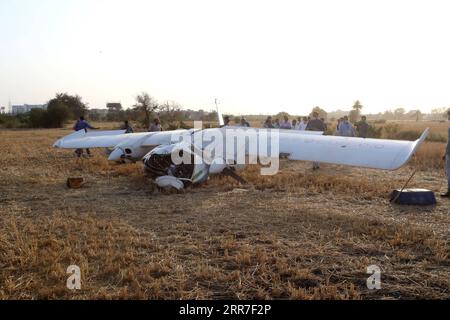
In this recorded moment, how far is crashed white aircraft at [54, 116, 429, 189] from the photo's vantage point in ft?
27.3

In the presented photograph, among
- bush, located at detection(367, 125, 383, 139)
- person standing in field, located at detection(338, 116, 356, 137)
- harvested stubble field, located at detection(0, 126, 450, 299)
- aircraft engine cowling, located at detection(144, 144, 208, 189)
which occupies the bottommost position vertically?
harvested stubble field, located at detection(0, 126, 450, 299)

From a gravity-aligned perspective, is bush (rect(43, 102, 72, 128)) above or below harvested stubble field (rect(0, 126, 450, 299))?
above

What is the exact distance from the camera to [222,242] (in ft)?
20.1

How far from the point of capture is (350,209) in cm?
831

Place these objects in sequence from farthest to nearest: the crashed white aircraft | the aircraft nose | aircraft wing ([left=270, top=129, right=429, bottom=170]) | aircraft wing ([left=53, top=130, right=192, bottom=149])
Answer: aircraft wing ([left=53, top=130, right=192, bottom=149]), the aircraft nose, the crashed white aircraft, aircraft wing ([left=270, top=129, right=429, bottom=170])

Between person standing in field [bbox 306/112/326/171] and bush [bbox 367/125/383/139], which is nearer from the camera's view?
person standing in field [bbox 306/112/326/171]

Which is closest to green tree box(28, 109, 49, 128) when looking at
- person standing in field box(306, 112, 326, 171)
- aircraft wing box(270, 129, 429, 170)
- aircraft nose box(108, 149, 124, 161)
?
person standing in field box(306, 112, 326, 171)

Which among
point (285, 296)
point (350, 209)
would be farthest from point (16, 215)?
point (350, 209)

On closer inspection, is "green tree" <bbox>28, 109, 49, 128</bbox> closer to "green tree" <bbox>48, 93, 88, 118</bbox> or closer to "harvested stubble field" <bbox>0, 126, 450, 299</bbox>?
A: "green tree" <bbox>48, 93, 88, 118</bbox>

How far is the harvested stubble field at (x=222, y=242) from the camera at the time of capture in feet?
15.3

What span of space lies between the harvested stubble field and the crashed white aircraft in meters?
0.61

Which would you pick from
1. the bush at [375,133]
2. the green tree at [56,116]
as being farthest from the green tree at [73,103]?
the bush at [375,133]

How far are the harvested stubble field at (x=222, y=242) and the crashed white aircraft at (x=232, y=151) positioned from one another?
0.61 metres

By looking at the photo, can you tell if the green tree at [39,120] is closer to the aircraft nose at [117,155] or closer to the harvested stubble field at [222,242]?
the aircraft nose at [117,155]
